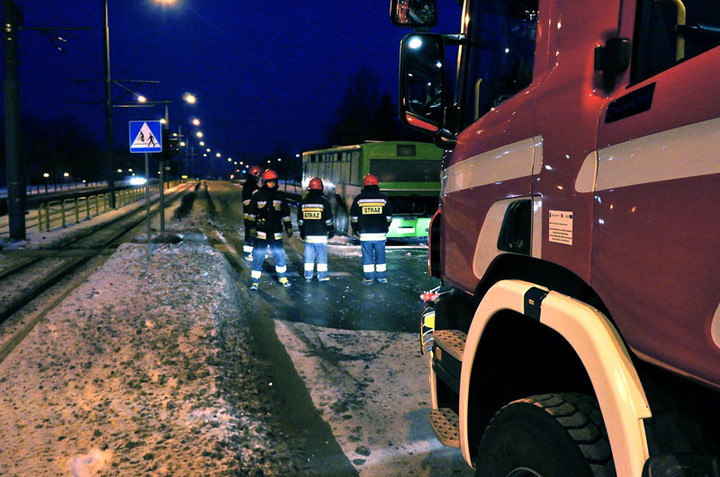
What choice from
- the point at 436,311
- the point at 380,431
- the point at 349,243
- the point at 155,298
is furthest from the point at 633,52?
the point at 349,243

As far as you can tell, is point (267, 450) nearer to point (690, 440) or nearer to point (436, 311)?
point (436, 311)

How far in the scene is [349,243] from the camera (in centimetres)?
1573

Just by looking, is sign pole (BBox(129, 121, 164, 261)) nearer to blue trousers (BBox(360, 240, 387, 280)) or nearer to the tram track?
the tram track

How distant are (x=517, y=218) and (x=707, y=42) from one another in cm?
90

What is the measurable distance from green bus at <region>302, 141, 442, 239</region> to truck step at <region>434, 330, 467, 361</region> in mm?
11323

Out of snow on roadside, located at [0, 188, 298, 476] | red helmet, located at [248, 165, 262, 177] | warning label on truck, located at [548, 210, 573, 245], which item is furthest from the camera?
red helmet, located at [248, 165, 262, 177]

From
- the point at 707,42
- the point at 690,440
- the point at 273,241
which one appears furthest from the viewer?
the point at 273,241

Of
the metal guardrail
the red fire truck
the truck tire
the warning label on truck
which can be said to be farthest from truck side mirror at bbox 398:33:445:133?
the metal guardrail

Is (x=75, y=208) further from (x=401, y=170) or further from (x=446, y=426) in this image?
(x=446, y=426)

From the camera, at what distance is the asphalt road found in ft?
13.1

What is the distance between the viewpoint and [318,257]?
10.3 metres

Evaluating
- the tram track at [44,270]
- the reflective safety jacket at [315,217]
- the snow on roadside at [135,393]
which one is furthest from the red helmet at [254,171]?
the snow on roadside at [135,393]

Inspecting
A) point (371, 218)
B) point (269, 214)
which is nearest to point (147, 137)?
point (269, 214)

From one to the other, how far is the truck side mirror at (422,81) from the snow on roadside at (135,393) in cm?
243
